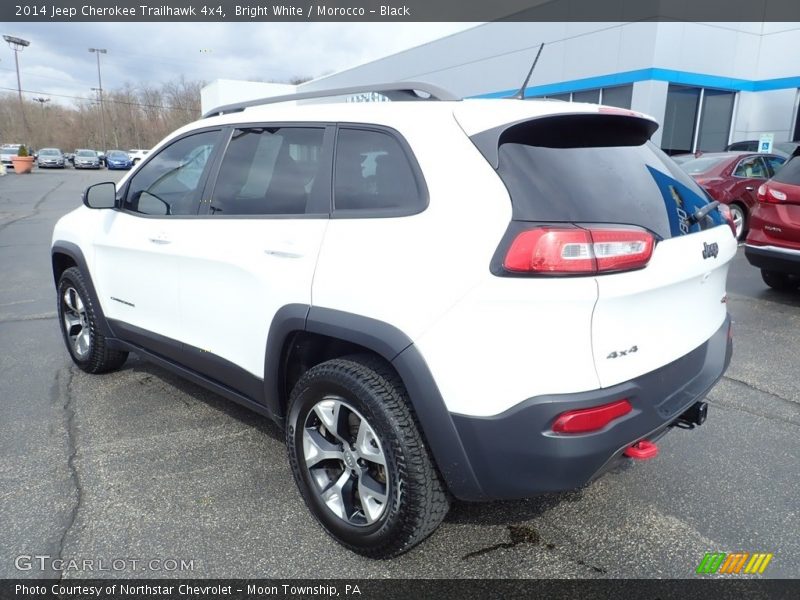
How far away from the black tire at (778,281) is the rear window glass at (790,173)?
4.44ft

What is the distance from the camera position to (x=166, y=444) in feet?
11.0

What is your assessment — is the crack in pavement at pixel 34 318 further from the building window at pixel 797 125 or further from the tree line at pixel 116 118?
the tree line at pixel 116 118

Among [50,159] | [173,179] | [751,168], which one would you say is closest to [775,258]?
[751,168]

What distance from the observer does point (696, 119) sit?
58.6 feet

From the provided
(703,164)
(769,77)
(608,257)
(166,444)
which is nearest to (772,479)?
(608,257)

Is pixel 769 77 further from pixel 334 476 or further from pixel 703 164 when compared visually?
pixel 334 476

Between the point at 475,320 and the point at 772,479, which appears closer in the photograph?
the point at 475,320

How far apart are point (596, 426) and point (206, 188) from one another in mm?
2300

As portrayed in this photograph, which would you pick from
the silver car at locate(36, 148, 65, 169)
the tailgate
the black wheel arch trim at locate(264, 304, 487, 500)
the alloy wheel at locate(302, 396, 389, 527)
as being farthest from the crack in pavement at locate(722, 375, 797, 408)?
the silver car at locate(36, 148, 65, 169)

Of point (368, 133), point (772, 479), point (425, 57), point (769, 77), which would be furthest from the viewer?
point (425, 57)

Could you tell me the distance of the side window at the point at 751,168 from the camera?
33.3ft

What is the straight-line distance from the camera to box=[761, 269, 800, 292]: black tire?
6.89 meters

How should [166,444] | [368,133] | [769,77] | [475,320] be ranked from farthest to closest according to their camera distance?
[769,77] < [166,444] < [368,133] < [475,320]

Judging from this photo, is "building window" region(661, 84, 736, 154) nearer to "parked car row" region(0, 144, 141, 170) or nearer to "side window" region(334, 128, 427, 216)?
"side window" region(334, 128, 427, 216)
